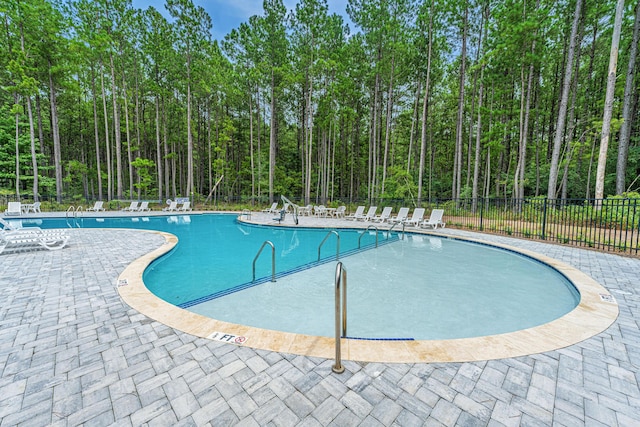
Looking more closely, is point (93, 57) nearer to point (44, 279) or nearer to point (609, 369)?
point (44, 279)

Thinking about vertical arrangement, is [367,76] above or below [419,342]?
above

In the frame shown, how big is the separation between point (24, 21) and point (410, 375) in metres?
25.7

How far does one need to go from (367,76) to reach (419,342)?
1756 centimetres

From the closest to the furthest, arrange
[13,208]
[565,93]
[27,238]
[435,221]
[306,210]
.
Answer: [27,238], [435,221], [565,93], [13,208], [306,210]

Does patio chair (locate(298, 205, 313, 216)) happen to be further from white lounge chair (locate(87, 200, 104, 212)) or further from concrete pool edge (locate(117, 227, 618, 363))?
white lounge chair (locate(87, 200, 104, 212))

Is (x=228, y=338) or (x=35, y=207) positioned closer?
(x=228, y=338)

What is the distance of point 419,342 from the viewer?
241cm

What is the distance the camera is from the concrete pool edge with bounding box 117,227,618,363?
7.20 ft

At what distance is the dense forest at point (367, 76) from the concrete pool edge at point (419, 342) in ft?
35.0

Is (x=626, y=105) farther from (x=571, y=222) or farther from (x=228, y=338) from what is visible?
(x=228, y=338)

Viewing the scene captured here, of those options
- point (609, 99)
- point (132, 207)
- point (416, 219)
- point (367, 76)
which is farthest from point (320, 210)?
point (132, 207)

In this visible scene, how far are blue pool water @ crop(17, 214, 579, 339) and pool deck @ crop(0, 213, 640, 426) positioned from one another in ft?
3.90

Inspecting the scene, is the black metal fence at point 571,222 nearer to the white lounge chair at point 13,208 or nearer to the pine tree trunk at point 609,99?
the pine tree trunk at point 609,99

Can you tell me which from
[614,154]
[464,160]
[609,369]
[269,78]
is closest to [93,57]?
[269,78]
